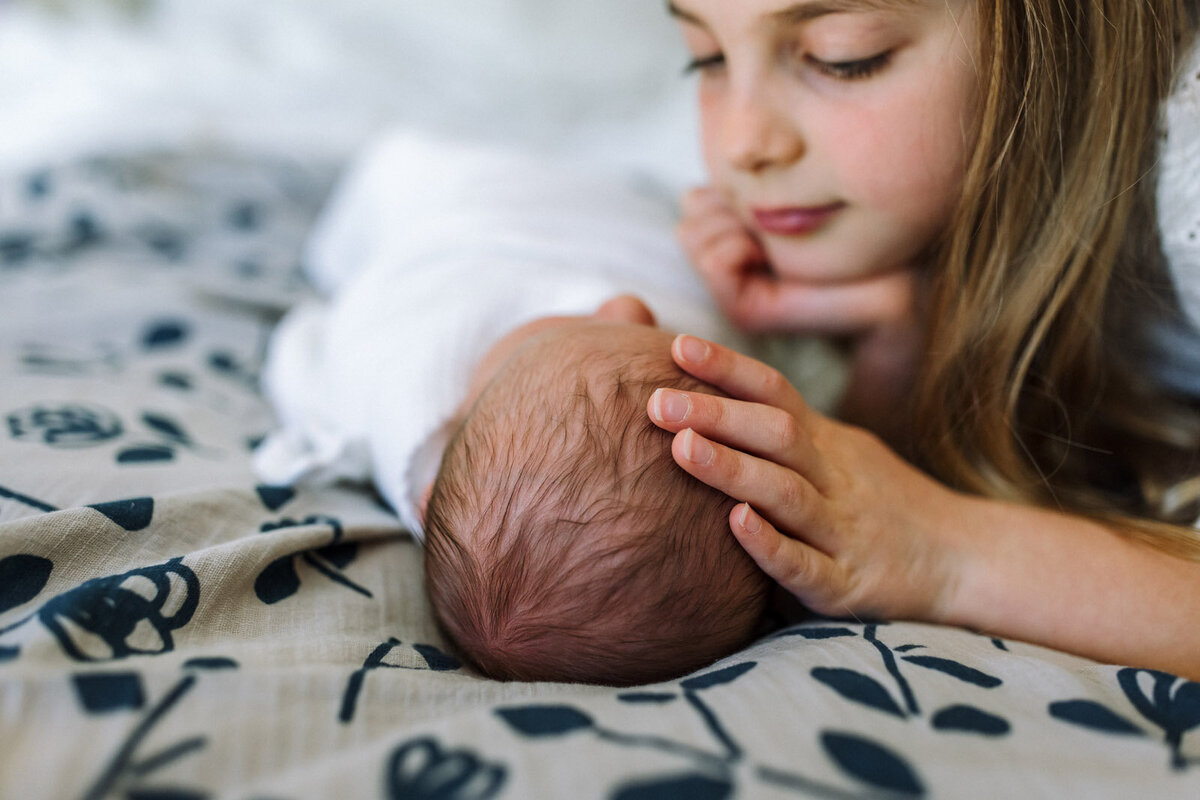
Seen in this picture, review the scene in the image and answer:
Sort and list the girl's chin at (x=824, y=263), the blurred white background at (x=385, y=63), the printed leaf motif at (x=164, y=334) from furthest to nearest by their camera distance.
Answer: the blurred white background at (x=385, y=63) → the printed leaf motif at (x=164, y=334) → the girl's chin at (x=824, y=263)

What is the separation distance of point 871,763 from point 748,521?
197 millimetres

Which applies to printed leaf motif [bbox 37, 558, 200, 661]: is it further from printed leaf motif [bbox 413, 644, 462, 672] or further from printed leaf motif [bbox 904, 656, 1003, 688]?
printed leaf motif [bbox 904, 656, 1003, 688]

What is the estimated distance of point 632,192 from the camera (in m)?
1.38

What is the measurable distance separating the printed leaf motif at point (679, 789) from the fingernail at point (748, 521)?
0.71 ft

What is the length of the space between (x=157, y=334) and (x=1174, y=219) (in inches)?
45.6

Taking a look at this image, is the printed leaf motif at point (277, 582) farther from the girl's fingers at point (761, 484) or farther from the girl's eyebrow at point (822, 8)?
the girl's eyebrow at point (822, 8)

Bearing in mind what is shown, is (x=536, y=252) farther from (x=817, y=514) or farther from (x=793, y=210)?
(x=817, y=514)

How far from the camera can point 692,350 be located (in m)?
0.63

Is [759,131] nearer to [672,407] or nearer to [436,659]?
[672,407]

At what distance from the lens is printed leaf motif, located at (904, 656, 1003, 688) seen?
522mm

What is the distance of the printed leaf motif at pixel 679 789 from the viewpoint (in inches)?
15.2

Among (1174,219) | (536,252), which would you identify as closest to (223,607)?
(536,252)

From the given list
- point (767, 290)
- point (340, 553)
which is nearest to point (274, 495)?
point (340, 553)

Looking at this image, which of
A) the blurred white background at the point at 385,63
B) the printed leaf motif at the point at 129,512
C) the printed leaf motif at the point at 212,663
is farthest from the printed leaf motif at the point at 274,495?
the blurred white background at the point at 385,63
